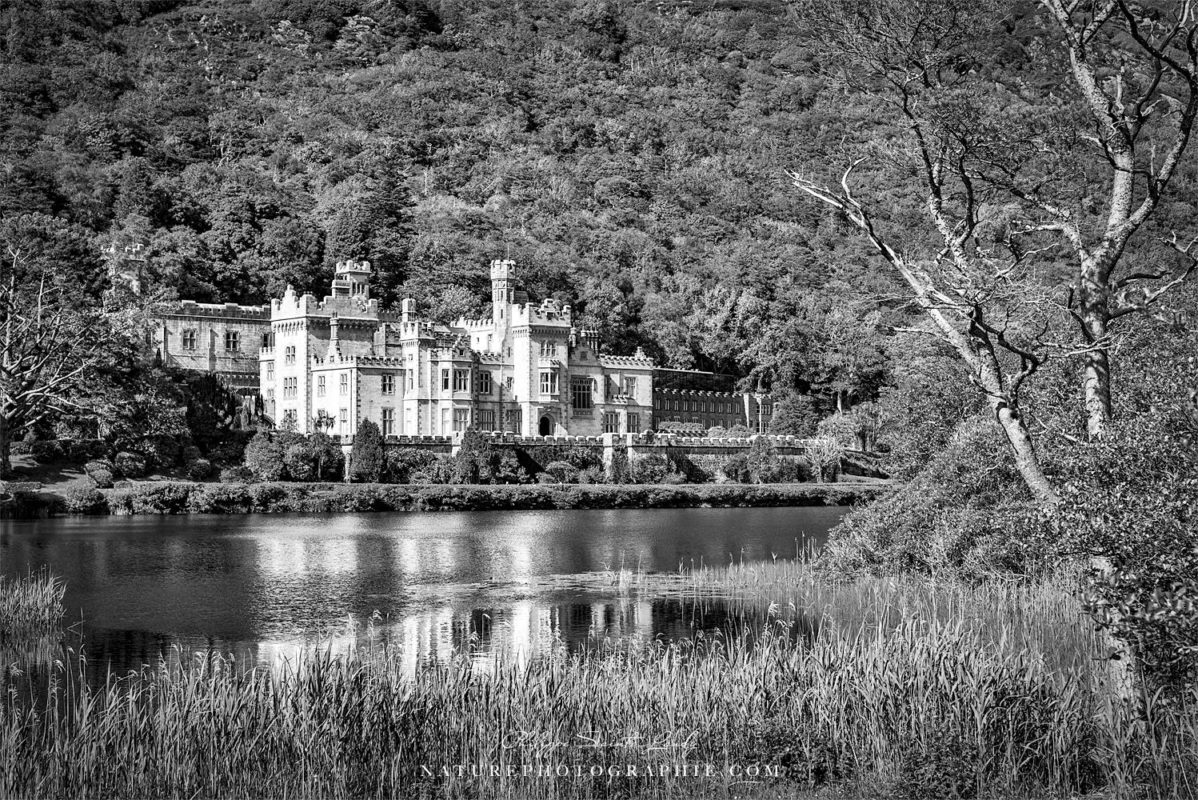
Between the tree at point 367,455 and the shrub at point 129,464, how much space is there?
389 inches

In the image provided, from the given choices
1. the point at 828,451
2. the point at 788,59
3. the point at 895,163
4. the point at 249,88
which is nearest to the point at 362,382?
the point at 828,451

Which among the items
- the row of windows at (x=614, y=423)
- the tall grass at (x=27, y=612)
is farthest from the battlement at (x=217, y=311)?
the tall grass at (x=27, y=612)

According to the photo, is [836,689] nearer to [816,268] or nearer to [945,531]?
[945,531]

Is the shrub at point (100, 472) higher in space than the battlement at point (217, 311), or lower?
lower

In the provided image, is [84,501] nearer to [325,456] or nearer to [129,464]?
[129,464]

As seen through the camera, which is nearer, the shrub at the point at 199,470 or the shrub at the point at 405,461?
the shrub at the point at 199,470

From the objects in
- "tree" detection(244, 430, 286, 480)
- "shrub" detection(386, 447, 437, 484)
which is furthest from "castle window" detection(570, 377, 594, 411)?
"tree" detection(244, 430, 286, 480)

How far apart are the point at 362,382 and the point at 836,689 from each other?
6062cm

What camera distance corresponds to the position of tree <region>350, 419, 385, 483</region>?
65.8 metres

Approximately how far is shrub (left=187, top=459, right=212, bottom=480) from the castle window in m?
23.7

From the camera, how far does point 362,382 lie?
73250 millimetres

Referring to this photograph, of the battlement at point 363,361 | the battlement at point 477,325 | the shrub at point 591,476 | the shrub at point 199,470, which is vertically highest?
the battlement at point 477,325

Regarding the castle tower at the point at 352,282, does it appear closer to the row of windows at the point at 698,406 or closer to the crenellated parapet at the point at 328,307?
the crenellated parapet at the point at 328,307

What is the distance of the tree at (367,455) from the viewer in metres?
65.8
